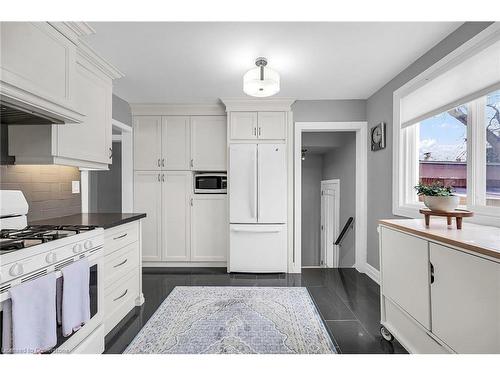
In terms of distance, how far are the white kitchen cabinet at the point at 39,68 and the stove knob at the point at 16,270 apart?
2.81 ft

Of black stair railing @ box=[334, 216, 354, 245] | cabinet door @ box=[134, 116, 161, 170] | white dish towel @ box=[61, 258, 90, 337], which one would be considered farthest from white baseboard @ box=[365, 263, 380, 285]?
cabinet door @ box=[134, 116, 161, 170]

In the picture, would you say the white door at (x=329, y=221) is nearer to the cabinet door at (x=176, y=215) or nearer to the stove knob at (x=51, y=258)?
the cabinet door at (x=176, y=215)

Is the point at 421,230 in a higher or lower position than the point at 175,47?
lower

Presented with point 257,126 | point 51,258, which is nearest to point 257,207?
point 257,126

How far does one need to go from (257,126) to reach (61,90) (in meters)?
2.24

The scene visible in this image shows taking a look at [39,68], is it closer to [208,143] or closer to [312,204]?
[208,143]

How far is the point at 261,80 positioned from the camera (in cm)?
222

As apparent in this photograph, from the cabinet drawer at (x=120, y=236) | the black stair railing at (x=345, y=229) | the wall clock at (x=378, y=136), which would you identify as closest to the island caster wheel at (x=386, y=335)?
the wall clock at (x=378, y=136)

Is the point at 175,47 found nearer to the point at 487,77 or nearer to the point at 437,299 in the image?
the point at 487,77

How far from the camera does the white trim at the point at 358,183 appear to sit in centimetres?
340

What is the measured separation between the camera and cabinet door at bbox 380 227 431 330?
1409mm

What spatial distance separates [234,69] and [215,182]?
5.16 ft

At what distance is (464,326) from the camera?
3.73 feet

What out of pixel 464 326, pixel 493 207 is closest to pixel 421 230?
pixel 464 326
